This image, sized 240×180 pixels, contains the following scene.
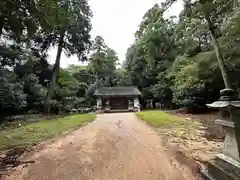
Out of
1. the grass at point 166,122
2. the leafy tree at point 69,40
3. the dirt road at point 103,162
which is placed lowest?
the dirt road at point 103,162

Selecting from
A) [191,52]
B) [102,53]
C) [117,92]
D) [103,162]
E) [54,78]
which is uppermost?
[102,53]

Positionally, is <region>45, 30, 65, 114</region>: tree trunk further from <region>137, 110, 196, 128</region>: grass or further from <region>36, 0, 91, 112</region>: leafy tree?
<region>137, 110, 196, 128</region>: grass

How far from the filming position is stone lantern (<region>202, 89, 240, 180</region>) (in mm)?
3116

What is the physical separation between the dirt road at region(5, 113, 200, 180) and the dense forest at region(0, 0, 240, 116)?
3800 millimetres

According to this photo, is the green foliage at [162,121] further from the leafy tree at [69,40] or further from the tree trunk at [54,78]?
the leafy tree at [69,40]

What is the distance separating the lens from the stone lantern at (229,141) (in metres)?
3.12

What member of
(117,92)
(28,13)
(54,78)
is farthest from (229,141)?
(117,92)

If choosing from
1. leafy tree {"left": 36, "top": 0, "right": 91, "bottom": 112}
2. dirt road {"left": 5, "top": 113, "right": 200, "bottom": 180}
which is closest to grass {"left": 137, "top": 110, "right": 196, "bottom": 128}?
dirt road {"left": 5, "top": 113, "right": 200, "bottom": 180}

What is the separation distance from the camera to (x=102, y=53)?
75.3 ft

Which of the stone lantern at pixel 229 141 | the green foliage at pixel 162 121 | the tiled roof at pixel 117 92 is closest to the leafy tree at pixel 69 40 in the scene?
the tiled roof at pixel 117 92

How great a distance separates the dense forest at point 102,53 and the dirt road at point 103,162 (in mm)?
3800

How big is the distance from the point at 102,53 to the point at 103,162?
1892cm

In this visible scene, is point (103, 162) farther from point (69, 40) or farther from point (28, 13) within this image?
point (69, 40)

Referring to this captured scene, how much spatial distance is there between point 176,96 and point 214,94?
3147 millimetres
